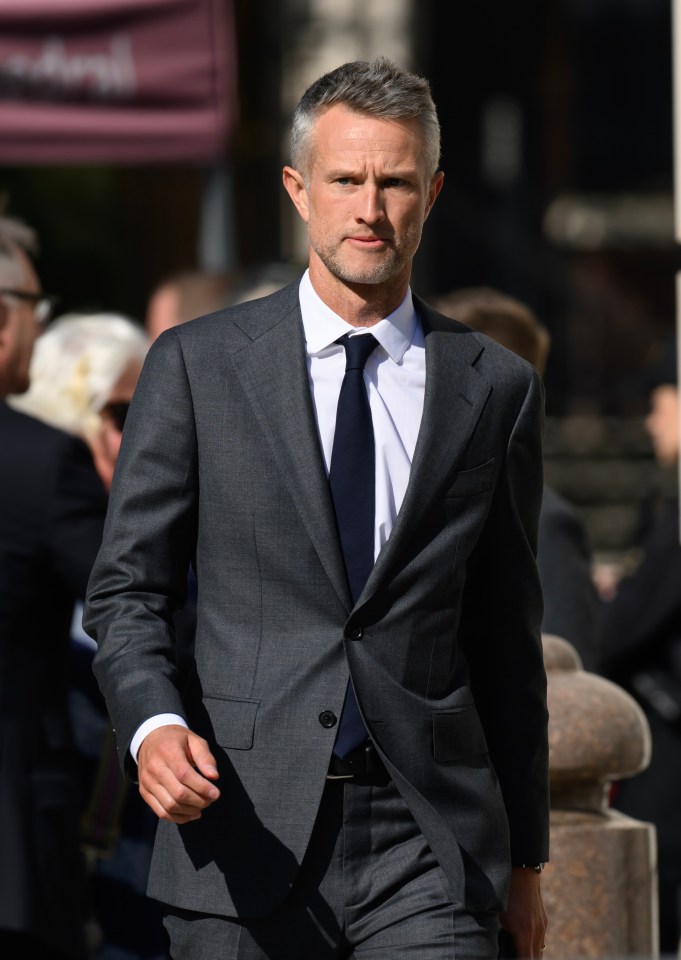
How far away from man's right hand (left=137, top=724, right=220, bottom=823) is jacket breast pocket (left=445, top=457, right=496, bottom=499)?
0.64m

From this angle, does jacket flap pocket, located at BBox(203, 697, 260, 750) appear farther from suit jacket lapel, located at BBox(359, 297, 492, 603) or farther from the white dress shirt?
the white dress shirt

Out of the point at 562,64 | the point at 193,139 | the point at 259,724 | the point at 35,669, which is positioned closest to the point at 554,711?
the point at 35,669

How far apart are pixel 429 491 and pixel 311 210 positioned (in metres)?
0.54

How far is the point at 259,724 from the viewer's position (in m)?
3.12

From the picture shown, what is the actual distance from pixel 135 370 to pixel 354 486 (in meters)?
2.46

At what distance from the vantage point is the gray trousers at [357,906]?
308 centimetres

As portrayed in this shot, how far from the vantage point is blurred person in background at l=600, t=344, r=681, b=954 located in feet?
20.6

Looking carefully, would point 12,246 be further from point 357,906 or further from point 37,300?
point 357,906

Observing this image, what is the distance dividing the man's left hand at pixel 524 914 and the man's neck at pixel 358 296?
1.03 metres

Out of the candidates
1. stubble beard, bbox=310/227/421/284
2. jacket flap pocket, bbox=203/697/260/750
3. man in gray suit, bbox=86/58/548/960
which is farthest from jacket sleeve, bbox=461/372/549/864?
jacket flap pocket, bbox=203/697/260/750

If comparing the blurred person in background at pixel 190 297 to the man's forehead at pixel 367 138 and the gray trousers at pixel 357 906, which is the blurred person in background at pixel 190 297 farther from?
the gray trousers at pixel 357 906

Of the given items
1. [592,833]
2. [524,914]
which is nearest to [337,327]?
[524,914]

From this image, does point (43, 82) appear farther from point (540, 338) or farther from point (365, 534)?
point (365, 534)

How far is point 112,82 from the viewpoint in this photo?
7.33 m
